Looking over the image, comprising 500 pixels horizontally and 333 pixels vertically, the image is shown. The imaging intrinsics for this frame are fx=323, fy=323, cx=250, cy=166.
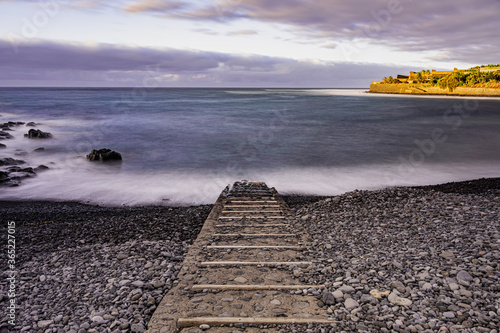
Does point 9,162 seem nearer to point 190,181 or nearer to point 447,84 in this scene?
point 190,181

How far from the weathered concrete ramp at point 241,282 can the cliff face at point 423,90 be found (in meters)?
114

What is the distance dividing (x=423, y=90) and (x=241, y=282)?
13755 centimetres

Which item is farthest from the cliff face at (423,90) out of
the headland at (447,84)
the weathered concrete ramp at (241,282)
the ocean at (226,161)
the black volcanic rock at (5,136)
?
the black volcanic rock at (5,136)

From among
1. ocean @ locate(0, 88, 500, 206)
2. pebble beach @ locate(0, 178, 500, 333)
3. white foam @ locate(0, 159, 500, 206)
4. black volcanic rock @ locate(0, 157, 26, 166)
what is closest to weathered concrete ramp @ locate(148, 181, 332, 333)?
pebble beach @ locate(0, 178, 500, 333)

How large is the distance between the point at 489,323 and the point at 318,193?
9.46 metres

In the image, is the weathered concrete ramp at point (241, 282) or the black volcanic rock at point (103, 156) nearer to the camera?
the weathered concrete ramp at point (241, 282)

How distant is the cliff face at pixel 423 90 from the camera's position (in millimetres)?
99250

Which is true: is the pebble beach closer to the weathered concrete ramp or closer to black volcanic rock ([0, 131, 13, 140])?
the weathered concrete ramp

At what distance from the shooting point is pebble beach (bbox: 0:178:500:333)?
4.28 m

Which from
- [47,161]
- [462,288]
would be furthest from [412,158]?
[47,161]

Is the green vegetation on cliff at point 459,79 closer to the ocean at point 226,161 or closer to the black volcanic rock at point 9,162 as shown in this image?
the ocean at point 226,161

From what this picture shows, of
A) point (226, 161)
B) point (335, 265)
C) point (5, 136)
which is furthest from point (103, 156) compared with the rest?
point (335, 265)

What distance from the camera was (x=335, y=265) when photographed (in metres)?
5.67

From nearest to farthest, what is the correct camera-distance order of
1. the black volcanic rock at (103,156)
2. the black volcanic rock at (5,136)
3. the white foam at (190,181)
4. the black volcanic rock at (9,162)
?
the white foam at (190,181) → the black volcanic rock at (9,162) → the black volcanic rock at (103,156) → the black volcanic rock at (5,136)
